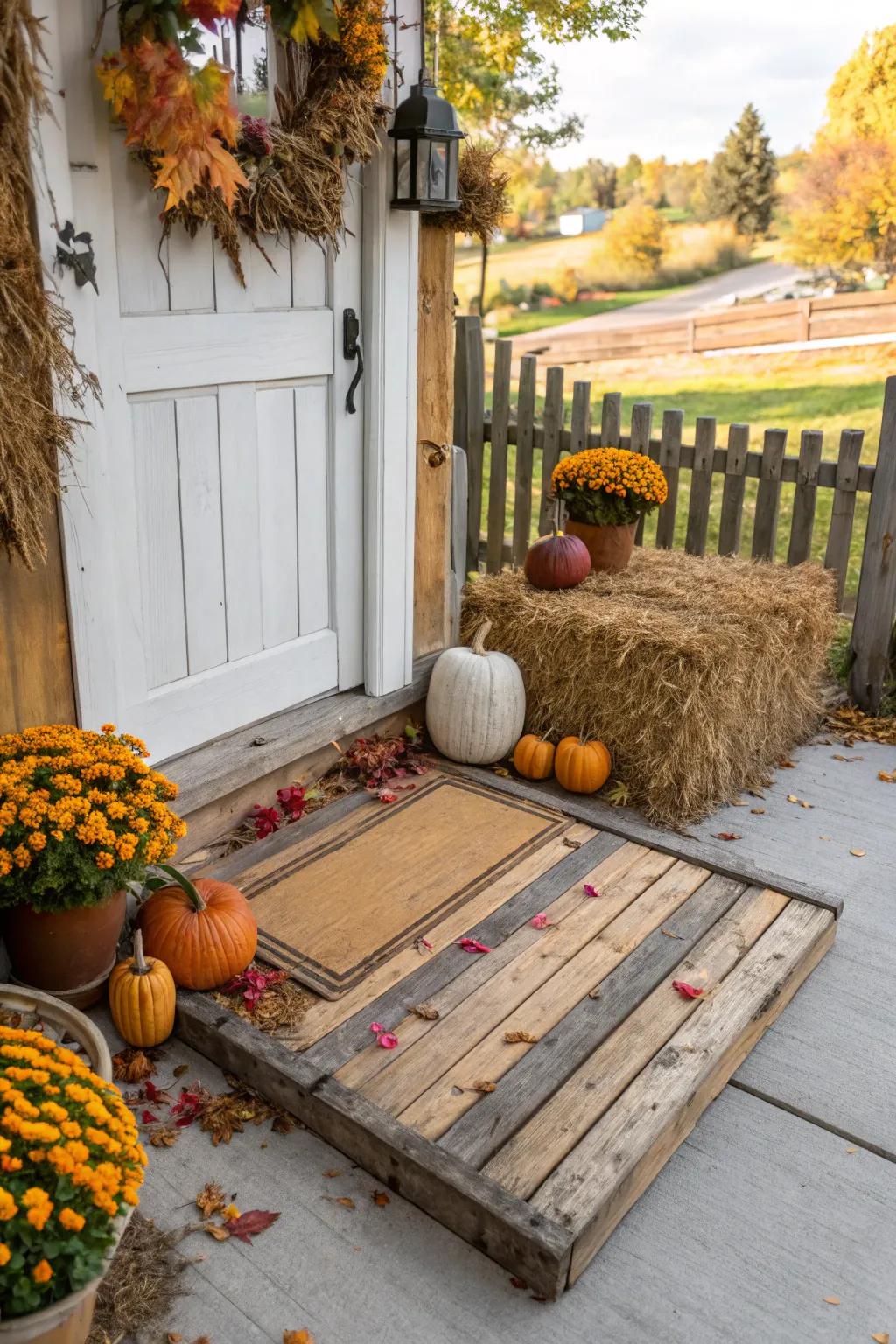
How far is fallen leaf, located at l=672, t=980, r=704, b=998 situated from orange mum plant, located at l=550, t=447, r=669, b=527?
221 cm

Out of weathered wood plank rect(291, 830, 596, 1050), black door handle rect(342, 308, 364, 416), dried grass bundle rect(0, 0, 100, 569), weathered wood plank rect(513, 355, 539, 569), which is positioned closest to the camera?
dried grass bundle rect(0, 0, 100, 569)

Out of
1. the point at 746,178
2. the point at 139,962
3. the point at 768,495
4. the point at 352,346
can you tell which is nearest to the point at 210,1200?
the point at 139,962

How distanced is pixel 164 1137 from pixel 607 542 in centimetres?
297

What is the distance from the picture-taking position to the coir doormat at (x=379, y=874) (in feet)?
9.57

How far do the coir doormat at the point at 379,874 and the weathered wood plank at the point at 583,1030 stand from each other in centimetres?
51

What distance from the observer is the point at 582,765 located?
152 inches

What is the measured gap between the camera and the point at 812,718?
4648mm

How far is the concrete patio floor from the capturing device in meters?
2.01

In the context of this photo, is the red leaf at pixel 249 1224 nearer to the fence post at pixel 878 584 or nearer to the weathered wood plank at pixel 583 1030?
the weathered wood plank at pixel 583 1030

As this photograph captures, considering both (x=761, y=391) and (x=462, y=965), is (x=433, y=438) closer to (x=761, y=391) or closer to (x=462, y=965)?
(x=462, y=965)

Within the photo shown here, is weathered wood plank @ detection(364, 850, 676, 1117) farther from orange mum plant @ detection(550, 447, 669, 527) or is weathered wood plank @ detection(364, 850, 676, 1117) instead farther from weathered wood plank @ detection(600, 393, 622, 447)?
weathered wood plank @ detection(600, 393, 622, 447)

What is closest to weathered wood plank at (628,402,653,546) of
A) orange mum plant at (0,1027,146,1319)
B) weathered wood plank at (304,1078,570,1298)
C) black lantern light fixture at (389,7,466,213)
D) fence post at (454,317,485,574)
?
fence post at (454,317,485,574)

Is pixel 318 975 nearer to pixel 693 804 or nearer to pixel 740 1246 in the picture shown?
pixel 740 1246

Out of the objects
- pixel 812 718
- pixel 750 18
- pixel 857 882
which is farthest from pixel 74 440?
pixel 750 18
